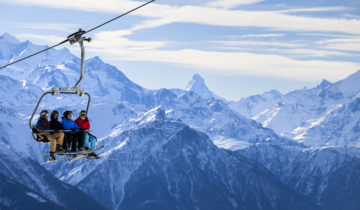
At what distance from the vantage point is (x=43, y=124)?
174ft

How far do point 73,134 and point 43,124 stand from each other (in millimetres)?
2372

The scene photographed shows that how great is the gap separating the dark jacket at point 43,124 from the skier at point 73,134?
3.83 ft

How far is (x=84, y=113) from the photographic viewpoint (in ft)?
174

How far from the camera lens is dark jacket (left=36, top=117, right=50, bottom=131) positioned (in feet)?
172

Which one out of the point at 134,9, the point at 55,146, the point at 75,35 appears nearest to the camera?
the point at 134,9

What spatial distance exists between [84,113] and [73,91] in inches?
299

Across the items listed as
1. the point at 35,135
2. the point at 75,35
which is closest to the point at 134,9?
the point at 75,35

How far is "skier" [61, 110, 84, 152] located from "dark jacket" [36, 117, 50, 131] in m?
1.17

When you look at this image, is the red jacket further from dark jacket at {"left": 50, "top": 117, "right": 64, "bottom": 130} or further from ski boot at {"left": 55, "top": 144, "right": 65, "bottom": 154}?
ski boot at {"left": 55, "top": 144, "right": 65, "bottom": 154}

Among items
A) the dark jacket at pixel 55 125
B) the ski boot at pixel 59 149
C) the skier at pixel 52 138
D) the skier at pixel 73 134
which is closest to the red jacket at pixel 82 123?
the skier at pixel 73 134

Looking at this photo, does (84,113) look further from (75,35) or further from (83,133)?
(75,35)

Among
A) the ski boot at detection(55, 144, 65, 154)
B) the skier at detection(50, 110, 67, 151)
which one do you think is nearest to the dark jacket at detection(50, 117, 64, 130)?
A: the skier at detection(50, 110, 67, 151)

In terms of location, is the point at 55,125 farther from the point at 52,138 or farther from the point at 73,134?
the point at 73,134

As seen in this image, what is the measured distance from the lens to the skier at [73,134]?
52781 millimetres
